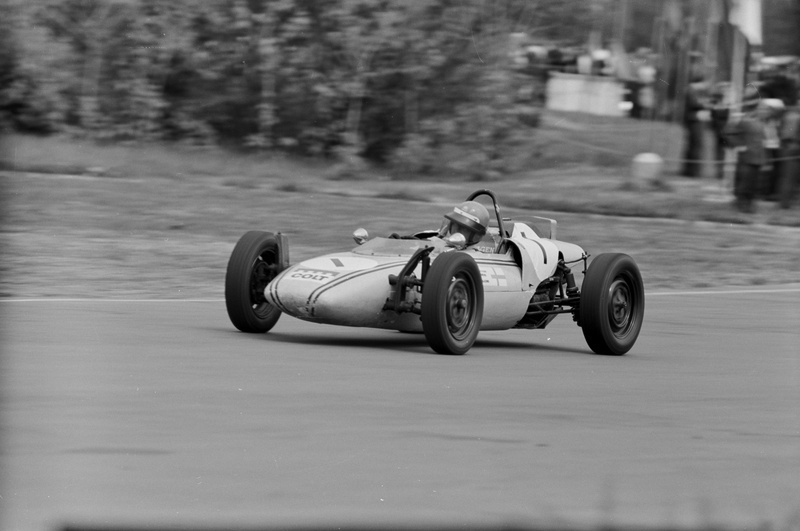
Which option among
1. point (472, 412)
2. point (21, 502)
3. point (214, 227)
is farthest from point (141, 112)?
point (21, 502)

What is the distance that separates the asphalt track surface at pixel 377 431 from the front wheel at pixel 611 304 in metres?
0.30

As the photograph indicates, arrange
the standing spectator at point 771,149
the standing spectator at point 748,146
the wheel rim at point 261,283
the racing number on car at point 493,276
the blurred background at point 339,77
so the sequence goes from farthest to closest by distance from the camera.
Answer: the blurred background at point 339,77 → the standing spectator at point 771,149 → the standing spectator at point 748,146 → the wheel rim at point 261,283 → the racing number on car at point 493,276

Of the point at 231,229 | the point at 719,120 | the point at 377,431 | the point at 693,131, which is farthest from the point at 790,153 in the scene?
the point at 377,431

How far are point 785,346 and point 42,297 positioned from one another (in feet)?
22.3

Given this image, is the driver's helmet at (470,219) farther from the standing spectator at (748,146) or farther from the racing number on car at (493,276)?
the standing spectator at (748,146)

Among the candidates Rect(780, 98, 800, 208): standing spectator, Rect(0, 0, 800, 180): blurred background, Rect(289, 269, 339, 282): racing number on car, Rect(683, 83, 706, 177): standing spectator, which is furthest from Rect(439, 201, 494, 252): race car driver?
Rect(0, 0, 800, 180): blurred background

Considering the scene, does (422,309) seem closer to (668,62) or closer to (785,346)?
(785,346)

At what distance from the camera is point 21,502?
18.5 feet

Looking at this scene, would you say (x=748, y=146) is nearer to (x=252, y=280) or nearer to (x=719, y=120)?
(x=719, y=120)

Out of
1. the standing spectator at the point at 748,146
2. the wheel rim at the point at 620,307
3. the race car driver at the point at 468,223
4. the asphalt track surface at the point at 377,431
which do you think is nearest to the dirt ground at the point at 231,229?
the standing spectator at the point at 748,146

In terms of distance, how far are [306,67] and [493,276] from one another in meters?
17.3

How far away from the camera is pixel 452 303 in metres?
10.8

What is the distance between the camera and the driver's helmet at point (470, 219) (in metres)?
11.9

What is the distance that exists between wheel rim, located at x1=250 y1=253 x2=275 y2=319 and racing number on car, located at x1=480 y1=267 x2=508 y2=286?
1.66 metres
